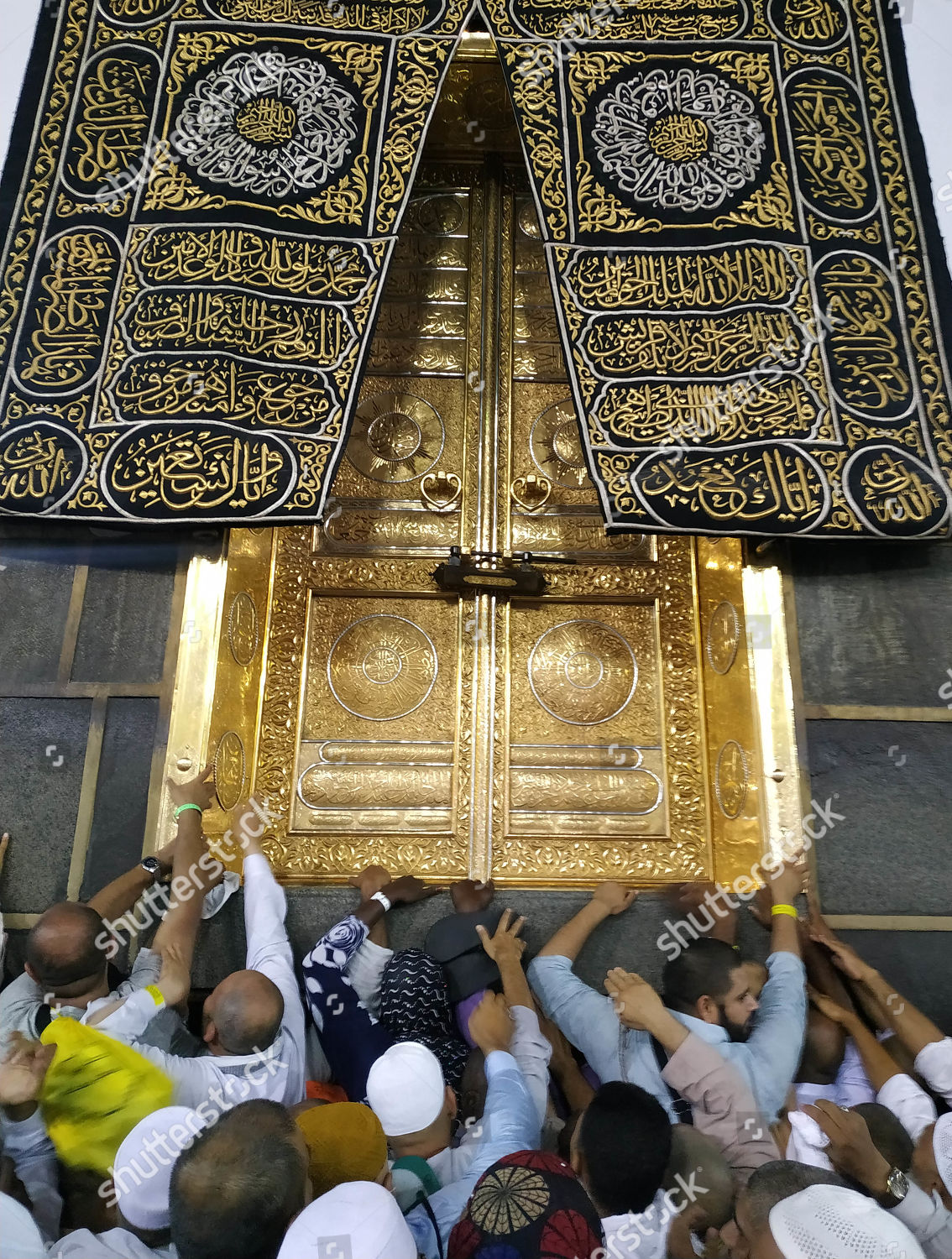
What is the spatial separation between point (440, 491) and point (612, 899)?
2.27 m

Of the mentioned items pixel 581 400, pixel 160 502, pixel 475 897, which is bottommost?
pixel 475 897

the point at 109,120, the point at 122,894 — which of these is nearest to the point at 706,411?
the point at 122,894

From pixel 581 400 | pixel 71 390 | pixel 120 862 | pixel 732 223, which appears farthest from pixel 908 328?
pixel 120 862

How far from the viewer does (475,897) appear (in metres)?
3.38

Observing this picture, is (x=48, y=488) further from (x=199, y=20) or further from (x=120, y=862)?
(x=199, y=20)

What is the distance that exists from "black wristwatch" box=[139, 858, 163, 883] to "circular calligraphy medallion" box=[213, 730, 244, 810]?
0.54 m

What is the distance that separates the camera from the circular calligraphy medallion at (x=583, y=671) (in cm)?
452

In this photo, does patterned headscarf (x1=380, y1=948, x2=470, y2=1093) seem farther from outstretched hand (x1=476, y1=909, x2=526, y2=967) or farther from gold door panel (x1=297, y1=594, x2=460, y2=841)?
gold door panel (x1=297, y1=594, x2=460, y2=841)

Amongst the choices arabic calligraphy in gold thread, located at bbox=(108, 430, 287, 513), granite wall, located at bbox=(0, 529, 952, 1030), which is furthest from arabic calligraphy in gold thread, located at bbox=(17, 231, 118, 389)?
granite wall, located at bbox=(0, 529, 952, 1030)

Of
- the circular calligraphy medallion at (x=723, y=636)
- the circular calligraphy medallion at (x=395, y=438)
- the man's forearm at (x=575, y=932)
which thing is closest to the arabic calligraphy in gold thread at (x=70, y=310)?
the circular calligraphy medallion at (x=395, y=438)

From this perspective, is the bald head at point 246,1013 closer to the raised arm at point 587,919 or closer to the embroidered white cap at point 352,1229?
the embroidered white cap at point 352,1229

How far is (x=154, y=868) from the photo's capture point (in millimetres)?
3287

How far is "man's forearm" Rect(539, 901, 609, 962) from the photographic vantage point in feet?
10.2

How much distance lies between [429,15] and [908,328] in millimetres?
2350
